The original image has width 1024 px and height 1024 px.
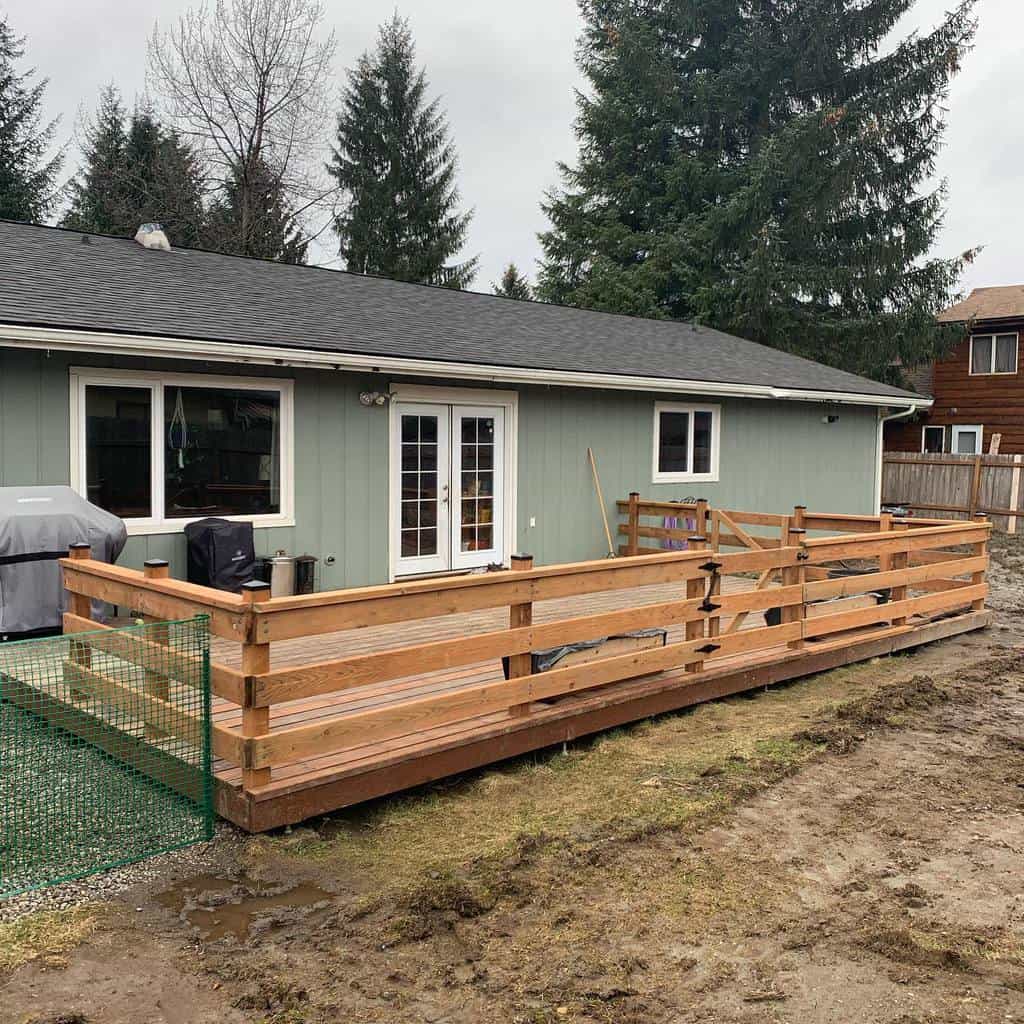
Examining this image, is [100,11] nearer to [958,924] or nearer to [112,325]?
[112,325]

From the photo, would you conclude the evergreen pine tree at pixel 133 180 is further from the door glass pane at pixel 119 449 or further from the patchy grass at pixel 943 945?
the patchy grass at pixel 943 945

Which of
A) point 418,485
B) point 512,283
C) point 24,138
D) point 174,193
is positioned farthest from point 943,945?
point 512,283

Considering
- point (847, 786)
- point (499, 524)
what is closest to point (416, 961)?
point (847, 786)

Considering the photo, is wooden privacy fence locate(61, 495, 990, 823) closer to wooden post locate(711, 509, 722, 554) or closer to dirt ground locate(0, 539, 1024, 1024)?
dirt ground locate(0, 539, 1024, 1024)

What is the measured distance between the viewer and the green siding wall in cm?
651

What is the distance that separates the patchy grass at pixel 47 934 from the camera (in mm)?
2842

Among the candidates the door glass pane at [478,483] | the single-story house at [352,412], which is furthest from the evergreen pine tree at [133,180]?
the door glass pane at [478,483]

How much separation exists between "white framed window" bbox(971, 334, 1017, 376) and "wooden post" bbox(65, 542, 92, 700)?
71.3 ft

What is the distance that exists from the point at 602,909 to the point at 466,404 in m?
6.24

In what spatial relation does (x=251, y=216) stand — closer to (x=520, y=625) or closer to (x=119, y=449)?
(x=119, y=449)

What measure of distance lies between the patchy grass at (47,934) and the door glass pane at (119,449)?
4.15 m

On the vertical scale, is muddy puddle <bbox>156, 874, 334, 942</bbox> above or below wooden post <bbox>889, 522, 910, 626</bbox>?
below

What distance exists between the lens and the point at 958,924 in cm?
317

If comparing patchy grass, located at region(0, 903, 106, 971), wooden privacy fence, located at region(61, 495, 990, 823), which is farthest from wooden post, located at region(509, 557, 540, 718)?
patchy grass, located at region(0, 903, 106, 971)
